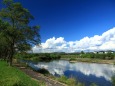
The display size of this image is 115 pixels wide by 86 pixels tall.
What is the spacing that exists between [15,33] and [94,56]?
149m

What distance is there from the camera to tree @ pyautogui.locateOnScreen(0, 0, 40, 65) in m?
32.2

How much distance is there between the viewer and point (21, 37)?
33.8m

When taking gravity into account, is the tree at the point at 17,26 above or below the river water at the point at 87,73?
above

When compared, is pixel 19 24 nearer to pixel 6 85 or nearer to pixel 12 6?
pixel 12 6

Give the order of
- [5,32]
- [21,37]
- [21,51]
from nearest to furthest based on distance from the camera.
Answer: [5,32] < [21,37] < [21,51]

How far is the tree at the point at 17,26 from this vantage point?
32.2 metres

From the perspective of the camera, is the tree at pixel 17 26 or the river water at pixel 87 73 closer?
the tree at pixel 17 26

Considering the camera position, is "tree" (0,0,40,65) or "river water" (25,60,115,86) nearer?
"tree" (0,0,40,65)

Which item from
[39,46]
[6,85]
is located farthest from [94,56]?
[6,85]

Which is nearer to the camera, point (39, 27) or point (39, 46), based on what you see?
point (39, 27)

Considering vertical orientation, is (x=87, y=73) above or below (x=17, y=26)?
below

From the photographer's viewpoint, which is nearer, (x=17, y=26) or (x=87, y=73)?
(x=17, y=26)

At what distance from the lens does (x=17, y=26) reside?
33.5 meters

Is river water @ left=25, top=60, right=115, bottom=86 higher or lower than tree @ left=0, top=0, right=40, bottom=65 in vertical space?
lower
